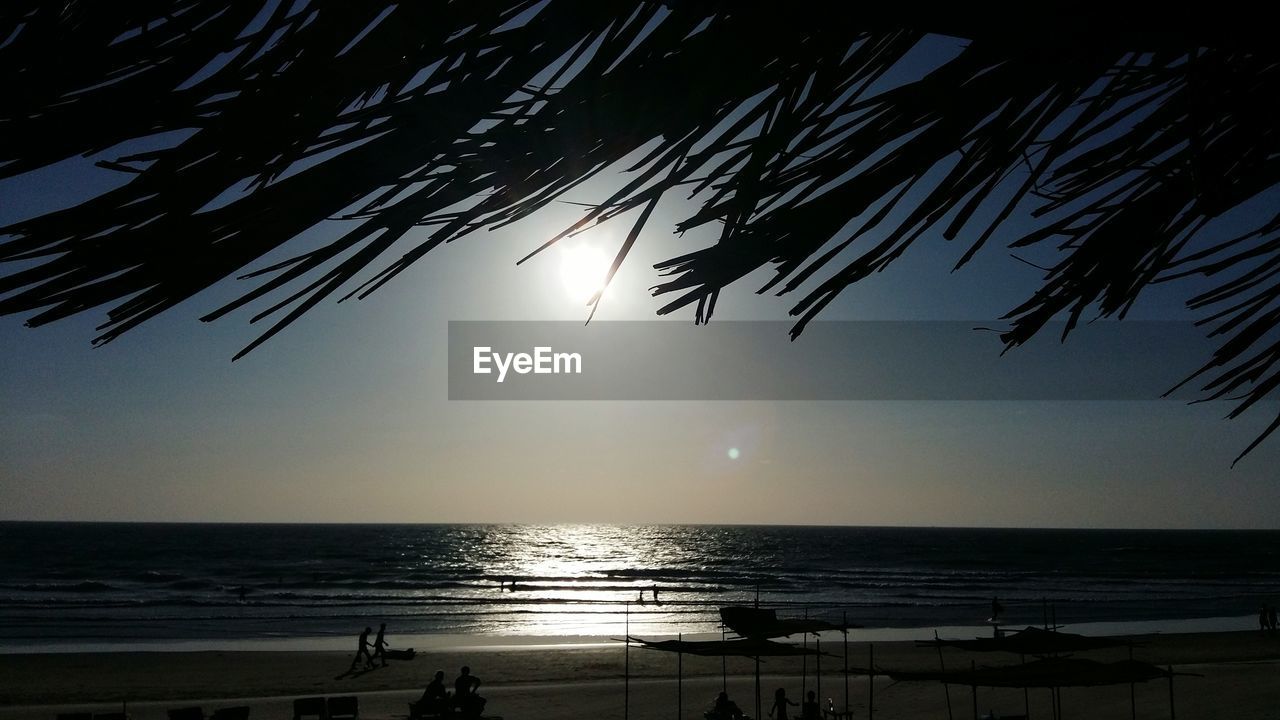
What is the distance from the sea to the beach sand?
2.29 meters

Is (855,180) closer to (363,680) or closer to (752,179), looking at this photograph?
(752,179)

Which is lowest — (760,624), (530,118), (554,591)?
(554,591)

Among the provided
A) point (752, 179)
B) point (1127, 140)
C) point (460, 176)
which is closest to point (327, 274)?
point (460, 176)

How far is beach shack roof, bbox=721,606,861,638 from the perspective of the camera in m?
12.2

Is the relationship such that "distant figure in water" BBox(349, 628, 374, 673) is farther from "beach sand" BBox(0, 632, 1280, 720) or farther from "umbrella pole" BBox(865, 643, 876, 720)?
"umbrella pole" BBox(865, 643, 876, 720)

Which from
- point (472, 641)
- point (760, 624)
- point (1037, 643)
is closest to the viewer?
point (760, 624)

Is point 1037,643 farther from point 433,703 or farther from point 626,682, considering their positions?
point 433,703

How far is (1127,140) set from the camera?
171cm

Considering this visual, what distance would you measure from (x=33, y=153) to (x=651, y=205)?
2.10 feet

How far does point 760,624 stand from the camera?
41.1ft

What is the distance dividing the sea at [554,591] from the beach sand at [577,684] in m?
2.29

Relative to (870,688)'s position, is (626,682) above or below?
below

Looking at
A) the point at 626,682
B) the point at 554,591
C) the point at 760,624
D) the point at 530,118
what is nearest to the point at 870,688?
the point at 760,624

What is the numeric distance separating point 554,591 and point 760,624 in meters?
38.9
